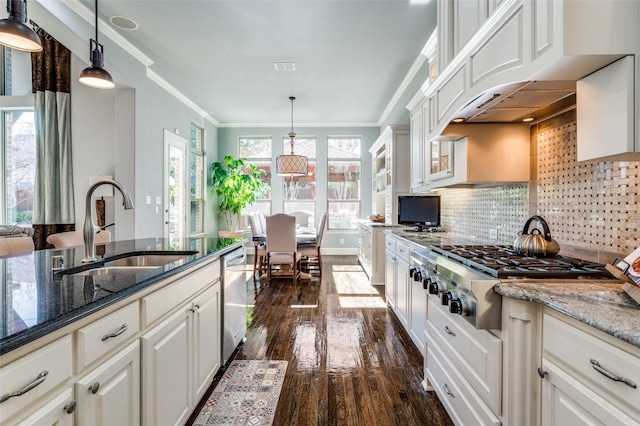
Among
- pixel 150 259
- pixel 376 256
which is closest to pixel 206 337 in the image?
pixel 150 259

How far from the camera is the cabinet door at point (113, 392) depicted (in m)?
0.92

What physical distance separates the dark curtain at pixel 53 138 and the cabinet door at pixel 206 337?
3.52 meters

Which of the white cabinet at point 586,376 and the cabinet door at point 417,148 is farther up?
the cabinet door at point 417,148

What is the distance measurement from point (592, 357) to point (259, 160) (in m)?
7.21

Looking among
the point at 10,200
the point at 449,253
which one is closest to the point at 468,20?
the point at 449,253

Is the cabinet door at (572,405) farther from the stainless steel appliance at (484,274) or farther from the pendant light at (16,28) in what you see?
the pendant light at (16,28)

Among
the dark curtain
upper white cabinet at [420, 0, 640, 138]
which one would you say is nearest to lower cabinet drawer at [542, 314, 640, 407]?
upper white cabinet at [420, 0, 640, 138]

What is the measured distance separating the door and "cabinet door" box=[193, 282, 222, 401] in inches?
124

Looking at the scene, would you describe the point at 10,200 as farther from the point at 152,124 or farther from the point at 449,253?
the point at 449,253

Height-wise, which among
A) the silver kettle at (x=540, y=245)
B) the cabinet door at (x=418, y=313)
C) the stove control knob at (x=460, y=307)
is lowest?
the cabinet door at (x=418, y=313)

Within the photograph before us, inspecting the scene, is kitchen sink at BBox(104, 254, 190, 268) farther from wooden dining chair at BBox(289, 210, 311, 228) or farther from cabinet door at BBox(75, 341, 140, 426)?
wooden dining chair at BBox(289, 210, 311, 228)

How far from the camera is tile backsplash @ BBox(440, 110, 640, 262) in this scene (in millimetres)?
1409

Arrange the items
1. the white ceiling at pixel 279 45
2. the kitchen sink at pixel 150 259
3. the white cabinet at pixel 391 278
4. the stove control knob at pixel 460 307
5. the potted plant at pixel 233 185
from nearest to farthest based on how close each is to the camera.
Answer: the stove control knob at pixel 460 307 → the kitchen sink at pixel 150 259 → the white ceiling at pixel 279 45 → the white cabinet at pixel 391 278 → the potted plant at pixel 233 185

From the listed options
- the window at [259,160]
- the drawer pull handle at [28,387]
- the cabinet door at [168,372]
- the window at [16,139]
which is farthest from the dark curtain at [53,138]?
the drawer pull handle at [28,387]
